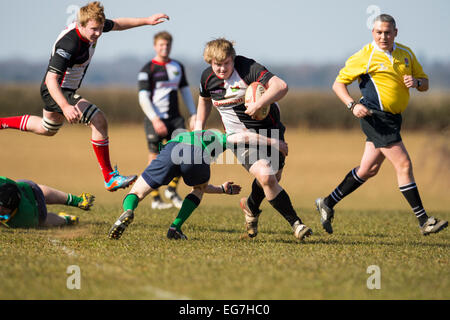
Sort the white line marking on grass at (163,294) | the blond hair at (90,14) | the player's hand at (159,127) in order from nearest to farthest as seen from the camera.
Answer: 1. the white line marking on grass at (163,294)
2. the blond hair at (90,14)
3. the player's hand at (159,127)

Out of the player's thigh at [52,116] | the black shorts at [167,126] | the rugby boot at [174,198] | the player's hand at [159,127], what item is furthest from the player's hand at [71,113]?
the rugby boot at [174,198]

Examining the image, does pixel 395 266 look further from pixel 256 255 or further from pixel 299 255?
pixel 256 255

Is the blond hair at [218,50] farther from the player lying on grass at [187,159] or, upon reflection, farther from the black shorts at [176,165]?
the black shorts at [176,165]

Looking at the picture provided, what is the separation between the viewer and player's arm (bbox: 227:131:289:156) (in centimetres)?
677

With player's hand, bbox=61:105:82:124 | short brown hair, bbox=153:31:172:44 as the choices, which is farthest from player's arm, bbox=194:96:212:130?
short brown hair, bbox=153:31:172:44

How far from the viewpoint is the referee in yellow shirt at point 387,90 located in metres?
7.09

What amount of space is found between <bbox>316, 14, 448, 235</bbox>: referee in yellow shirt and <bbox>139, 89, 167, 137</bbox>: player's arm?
3.91 meters

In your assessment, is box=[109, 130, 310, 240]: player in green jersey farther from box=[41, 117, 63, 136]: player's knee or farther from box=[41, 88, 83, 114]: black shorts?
box=[41, 117, 63, 136]: player's knee

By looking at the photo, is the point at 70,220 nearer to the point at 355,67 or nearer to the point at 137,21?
the point at 137,21

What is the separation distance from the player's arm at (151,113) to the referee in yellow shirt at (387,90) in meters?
3.91

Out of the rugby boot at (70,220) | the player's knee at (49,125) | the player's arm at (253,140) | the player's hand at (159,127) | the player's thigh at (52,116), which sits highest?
the player's arm at (253,140)

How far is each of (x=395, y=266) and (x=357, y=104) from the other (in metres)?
2.14

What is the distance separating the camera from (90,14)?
7273 millimetres

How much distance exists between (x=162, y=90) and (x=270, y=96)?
512 cm
